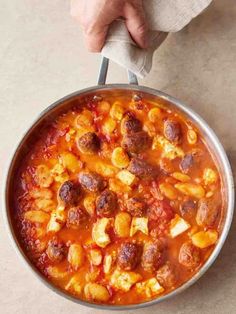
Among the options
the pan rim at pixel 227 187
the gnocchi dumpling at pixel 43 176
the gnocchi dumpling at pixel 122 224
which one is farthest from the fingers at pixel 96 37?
the gnocchi dumpling at pixel 122 224

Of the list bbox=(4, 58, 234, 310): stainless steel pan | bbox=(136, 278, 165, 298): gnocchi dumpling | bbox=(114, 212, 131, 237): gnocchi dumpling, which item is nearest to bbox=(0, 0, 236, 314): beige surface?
bbox=(4, 58, 234, 310): stainless steel pan

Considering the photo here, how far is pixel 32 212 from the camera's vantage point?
2516mm

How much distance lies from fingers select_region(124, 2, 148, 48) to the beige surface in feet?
1.10

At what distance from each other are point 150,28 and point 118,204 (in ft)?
2.42

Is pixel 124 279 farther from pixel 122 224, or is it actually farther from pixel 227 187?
pixel 227 187

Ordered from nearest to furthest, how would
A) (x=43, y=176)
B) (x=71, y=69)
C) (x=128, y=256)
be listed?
(x=128, y=256) → (x=43, y=176) → (x=71, y=69)

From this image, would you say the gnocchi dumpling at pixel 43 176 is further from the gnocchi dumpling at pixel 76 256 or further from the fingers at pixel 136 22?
the fingers at pixel 136 22

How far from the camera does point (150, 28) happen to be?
2598 millimetres

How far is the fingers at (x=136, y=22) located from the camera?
8.11 feet

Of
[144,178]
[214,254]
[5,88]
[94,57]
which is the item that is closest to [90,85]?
[94,57]

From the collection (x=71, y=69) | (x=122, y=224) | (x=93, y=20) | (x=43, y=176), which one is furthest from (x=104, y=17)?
(x=122, y=224)

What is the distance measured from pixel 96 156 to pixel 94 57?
0.55 meters

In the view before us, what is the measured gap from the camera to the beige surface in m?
2.79

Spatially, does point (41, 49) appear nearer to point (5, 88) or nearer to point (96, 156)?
point (5, 88)
